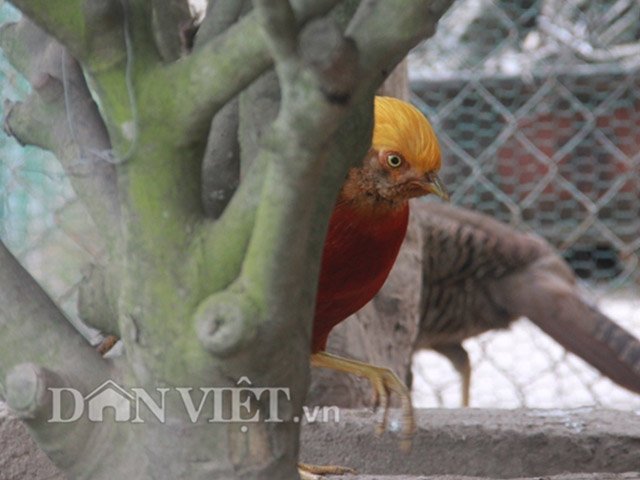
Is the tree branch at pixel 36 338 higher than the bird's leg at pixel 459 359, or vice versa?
the bird's leg at pixel 459 359

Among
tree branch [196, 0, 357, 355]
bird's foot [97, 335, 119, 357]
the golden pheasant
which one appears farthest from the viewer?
the golden pheasant

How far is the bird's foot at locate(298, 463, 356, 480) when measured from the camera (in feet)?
4.07

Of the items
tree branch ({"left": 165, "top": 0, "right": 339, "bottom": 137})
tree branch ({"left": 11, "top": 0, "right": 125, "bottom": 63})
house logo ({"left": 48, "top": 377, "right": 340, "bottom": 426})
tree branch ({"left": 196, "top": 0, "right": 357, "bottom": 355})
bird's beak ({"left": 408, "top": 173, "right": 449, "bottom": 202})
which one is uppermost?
bird's beak ({"left": 408, "top": 173, "right": 449, "bottom": 202})

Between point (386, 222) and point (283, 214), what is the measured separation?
706 millimetres

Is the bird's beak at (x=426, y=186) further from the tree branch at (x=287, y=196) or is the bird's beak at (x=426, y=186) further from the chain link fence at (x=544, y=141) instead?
the chain link fence at (x=544, y=141)

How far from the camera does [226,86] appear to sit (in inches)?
26.3

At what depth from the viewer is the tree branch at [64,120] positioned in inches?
31.0

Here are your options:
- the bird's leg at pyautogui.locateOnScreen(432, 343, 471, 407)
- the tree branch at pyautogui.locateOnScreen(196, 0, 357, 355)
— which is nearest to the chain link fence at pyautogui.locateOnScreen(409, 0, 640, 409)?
the bird's leg at pyautogui.locateOnScreen(432, 343, 471, 407)

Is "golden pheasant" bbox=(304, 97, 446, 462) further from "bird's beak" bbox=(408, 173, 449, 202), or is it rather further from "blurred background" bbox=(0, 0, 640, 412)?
"blurred background" bbox=(0, 0, 640, 412)

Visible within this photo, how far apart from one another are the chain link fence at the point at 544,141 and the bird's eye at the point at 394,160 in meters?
2.02

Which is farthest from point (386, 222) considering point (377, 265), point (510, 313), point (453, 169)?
point (453, 169)

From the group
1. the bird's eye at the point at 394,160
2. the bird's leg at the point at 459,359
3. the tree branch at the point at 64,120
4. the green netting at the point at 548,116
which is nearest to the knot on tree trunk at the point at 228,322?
the tree branch at the point at 64,120

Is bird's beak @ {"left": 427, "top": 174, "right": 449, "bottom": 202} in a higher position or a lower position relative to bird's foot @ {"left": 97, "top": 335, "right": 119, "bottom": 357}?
higher

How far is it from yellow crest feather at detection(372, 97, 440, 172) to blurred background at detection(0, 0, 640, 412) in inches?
75.7
